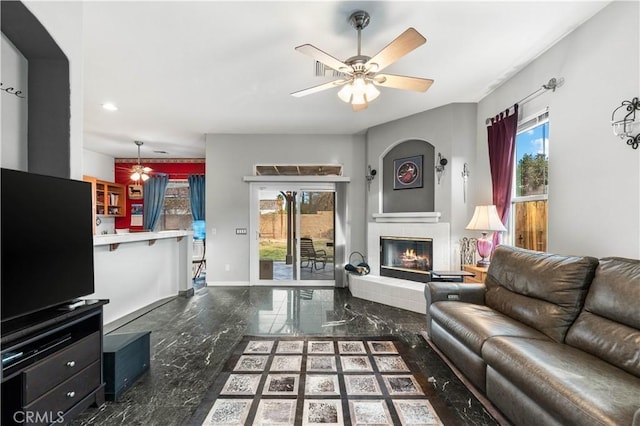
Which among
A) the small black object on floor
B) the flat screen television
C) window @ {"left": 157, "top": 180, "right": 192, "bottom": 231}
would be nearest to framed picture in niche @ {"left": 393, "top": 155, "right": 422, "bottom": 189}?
the small black object on floor

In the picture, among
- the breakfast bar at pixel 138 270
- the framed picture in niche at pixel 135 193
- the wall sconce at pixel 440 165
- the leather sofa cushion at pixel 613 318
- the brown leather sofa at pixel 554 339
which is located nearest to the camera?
the brown leather sofa at pixel 554 339

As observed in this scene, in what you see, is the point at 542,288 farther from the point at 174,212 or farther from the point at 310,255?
the point at 174,212

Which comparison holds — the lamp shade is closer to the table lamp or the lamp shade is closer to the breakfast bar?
the table lamp

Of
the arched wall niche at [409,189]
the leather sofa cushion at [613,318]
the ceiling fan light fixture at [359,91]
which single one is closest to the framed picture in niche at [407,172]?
the arched wall niche at [409,189]

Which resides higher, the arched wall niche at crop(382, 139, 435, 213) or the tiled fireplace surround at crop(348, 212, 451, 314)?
the arched wall niche at crop(382, 139, 435, 213)

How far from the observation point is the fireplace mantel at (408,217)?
455 centimetres

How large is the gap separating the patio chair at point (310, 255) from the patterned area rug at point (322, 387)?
279cm

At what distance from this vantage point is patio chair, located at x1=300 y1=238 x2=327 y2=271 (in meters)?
5.87

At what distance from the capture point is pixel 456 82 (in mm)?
3701

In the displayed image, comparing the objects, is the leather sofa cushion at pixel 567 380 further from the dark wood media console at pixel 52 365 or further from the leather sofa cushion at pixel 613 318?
the dark wood media console at pixel 52 365

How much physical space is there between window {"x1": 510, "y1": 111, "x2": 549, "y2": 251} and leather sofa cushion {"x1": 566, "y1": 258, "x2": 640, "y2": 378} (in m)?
1.36

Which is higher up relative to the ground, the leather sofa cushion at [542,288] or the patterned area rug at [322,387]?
the leather sofa cushion at [542,288]

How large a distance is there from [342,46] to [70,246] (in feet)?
8.97

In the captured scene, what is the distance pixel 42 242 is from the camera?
1.72 m
